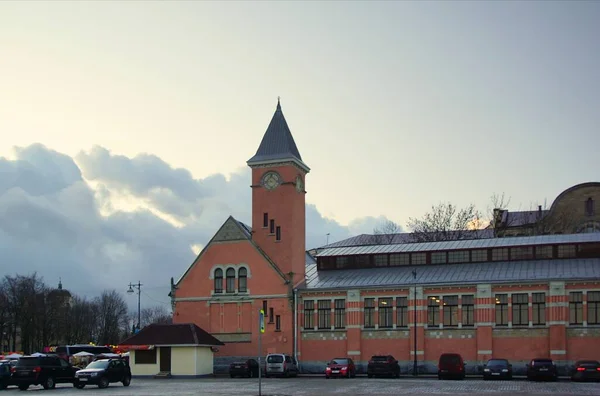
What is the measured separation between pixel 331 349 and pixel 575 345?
1939cm

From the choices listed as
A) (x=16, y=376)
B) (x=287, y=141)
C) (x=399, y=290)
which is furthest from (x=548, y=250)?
(x=16, y=376)

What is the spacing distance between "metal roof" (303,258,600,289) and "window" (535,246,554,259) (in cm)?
56

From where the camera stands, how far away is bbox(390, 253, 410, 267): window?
65.0 metres

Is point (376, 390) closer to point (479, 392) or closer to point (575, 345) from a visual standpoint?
point (479, 392)

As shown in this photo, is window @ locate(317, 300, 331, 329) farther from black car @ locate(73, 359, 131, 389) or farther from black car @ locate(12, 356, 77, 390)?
black car @ locate(12, 356, 77, 390)

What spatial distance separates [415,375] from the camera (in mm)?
56500

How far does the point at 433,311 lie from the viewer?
5962 centimetres

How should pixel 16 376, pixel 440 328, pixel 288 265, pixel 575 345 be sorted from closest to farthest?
pixel 16 376 < pixel 575 345 < pixel 440 328 < pixel 288 265

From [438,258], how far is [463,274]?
12.6 feet

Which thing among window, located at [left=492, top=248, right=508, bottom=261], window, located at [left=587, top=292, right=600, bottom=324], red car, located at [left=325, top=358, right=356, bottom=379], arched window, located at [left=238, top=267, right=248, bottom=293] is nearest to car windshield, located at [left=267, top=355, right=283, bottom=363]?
red car, located at [left=325, top=358, right=356, bottom=379]

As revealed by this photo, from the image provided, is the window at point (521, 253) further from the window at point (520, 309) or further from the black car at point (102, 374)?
the black car at point (102, 374)

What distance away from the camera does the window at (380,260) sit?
217 feet

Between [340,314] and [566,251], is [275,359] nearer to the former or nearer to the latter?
[340,314]

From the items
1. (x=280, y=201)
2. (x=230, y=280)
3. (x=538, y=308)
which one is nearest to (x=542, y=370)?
(x=538, y=308)
